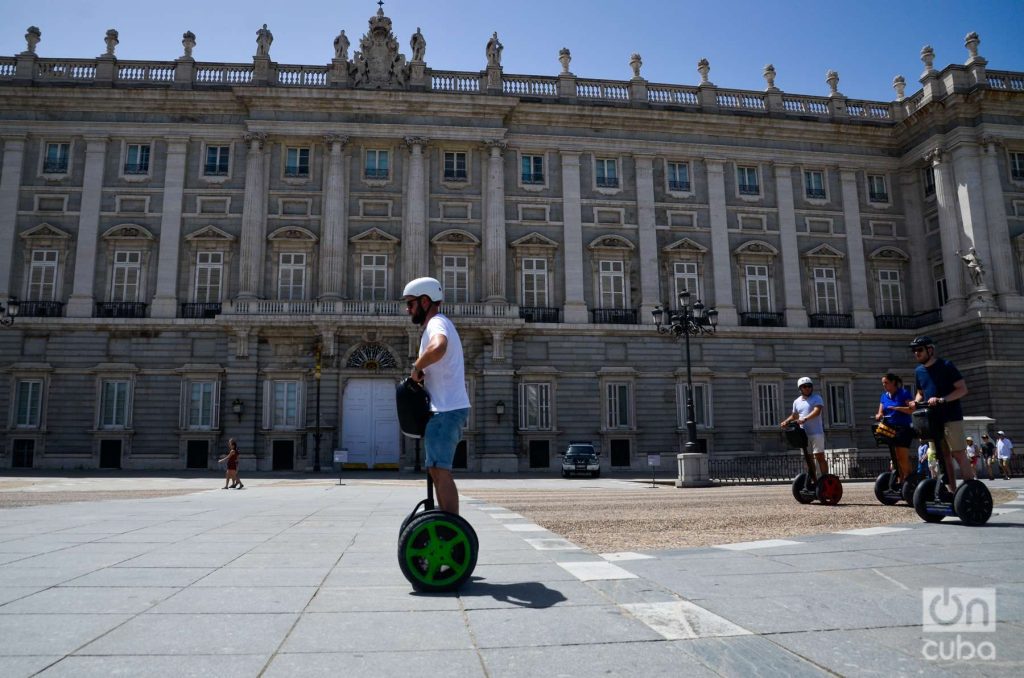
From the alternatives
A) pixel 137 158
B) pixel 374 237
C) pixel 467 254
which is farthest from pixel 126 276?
pixel 467 254

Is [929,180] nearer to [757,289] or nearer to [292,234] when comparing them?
[757,289]

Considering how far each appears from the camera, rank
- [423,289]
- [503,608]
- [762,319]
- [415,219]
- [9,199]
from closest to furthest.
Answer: [503,608]
[423,289]
[9,199]
[415,219]
[762,319]

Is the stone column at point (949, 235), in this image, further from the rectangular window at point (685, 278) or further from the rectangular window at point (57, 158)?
the rectangular window at point (57, 158)

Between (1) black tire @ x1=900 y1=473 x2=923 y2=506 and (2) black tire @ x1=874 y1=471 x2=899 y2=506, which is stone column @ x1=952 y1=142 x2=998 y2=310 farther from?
(1) black tire @ x1=900 y1=473 x2=923 y2=506

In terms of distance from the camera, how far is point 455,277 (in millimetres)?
31891

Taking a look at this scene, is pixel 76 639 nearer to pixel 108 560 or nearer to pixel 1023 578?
pixel 108 560

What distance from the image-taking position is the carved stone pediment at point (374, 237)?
31.2 m

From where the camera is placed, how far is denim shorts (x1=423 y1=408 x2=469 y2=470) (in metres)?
4.61

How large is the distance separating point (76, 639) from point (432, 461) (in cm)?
217

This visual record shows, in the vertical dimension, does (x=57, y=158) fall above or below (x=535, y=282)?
above

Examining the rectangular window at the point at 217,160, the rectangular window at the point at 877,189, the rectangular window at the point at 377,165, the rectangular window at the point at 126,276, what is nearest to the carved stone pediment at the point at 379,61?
the rectangular window at the point at 377,165

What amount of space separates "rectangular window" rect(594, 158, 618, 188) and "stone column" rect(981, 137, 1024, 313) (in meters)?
17.8

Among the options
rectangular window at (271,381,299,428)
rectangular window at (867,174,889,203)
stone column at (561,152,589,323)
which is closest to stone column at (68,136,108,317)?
rectangular window at (271,381,299,428)

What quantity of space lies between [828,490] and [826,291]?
89.5 feet
